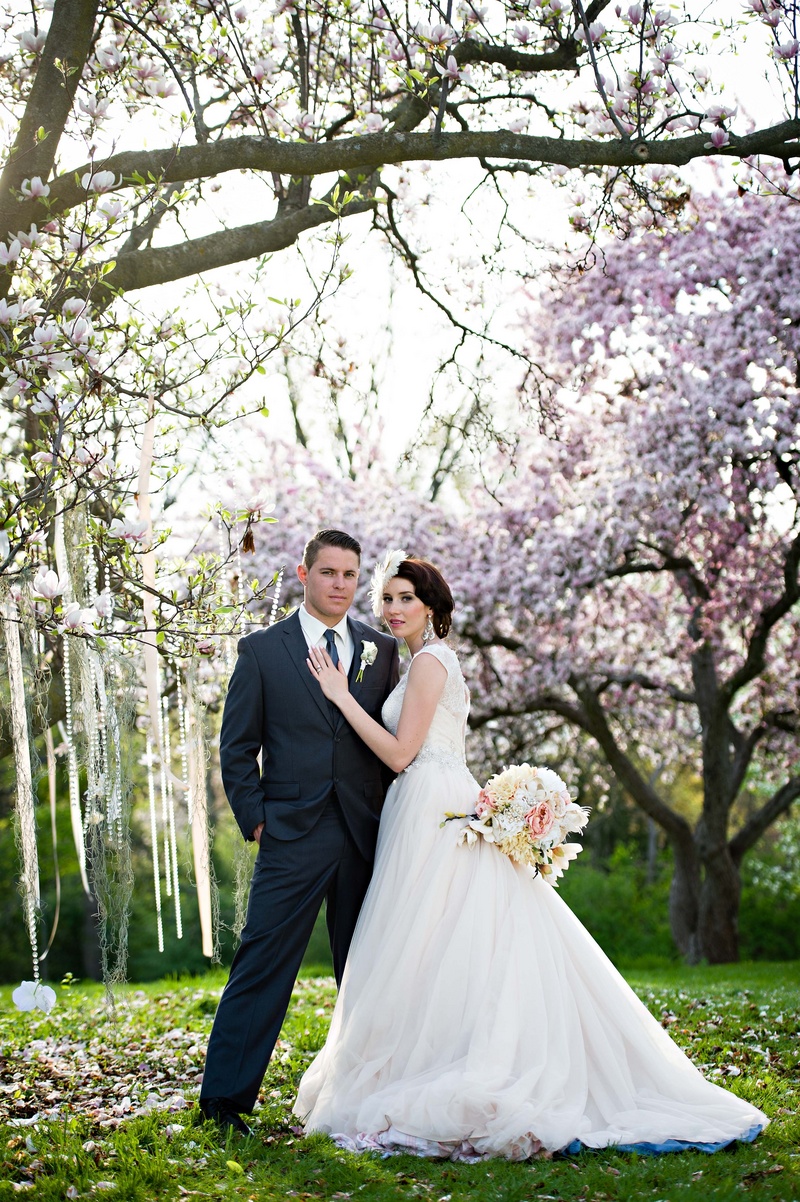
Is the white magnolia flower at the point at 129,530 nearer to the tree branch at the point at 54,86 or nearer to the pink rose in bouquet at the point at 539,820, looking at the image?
the tree branch at the point at 54,86

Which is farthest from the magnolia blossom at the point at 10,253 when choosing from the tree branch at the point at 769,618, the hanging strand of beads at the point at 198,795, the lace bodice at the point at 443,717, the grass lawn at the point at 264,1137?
the tree branch at the point at 769,618

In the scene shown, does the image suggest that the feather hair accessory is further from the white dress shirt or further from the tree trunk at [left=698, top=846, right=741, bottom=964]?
the tree trunk at [left=698, top=846, right=741, bottom=964]

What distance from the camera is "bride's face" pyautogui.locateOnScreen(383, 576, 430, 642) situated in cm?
459

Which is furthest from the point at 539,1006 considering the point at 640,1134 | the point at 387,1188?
the point at 387,1188

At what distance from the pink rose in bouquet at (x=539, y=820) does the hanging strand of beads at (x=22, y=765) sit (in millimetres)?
1871

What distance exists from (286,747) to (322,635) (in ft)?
1.59

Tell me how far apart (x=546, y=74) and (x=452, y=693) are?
12.6 feet

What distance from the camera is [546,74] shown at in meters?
6.32

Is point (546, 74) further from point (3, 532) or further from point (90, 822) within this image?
point (90, 822)

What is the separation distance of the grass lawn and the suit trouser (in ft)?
0.72

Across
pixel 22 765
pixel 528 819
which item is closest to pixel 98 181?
pixel 22 765

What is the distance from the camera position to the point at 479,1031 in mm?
3828

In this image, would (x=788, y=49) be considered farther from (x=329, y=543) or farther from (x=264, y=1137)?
(x=264, y=1137)

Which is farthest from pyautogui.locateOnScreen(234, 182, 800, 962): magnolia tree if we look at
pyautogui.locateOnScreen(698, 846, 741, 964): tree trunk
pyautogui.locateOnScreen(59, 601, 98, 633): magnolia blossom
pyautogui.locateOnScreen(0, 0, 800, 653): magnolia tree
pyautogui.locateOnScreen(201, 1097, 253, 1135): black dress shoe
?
pyautogui.locateOnScreen(201, 1097, 253, 1135): black dress shoe
